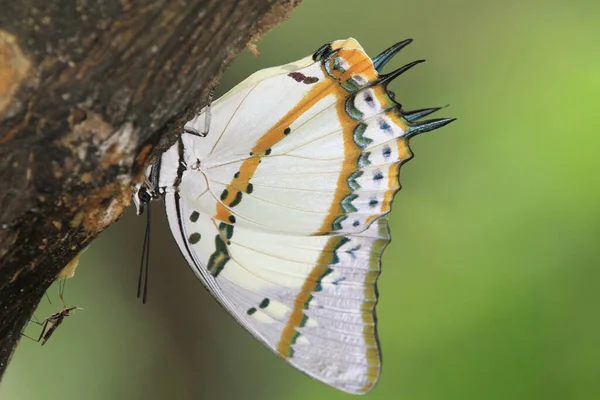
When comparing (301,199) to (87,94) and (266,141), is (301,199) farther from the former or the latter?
(87,94)

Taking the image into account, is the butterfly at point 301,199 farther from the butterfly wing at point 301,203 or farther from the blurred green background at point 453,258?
the blurred green background at point 453,258

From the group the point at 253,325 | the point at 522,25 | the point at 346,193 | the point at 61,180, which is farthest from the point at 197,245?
the point at 522,25

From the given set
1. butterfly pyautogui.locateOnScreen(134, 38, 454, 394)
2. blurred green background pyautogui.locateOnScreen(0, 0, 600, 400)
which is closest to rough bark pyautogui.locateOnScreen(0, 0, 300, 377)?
butterfly pyautogui.locateOnScreen(134, 38, 454, 394)

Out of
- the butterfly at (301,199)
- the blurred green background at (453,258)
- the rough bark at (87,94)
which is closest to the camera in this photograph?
the rough bark at (87,94)

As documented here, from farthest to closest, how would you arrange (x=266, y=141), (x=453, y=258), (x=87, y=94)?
(x=453, y=258) < (x=266, y=141) < (x=87, y=94)

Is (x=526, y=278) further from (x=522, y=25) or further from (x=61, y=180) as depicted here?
(x=61, y=180)

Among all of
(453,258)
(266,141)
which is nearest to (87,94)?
(266,141)

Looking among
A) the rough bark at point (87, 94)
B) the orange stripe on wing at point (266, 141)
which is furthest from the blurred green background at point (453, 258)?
the rough bark at point (87, 94)
